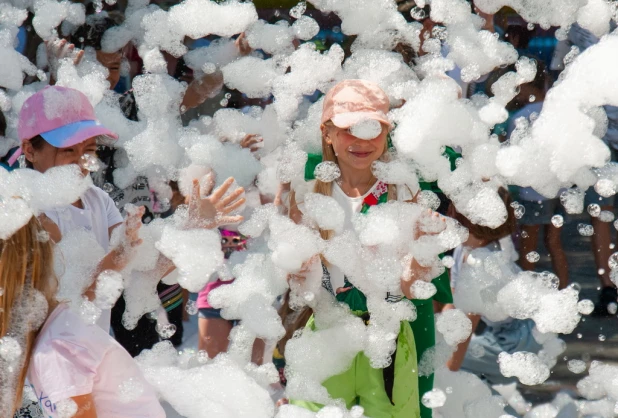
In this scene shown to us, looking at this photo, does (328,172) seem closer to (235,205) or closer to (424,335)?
(235,205)

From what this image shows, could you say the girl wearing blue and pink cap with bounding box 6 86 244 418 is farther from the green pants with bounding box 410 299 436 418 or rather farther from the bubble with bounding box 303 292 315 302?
the green pants with bounding box 410 299 436 418

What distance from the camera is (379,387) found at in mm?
1956

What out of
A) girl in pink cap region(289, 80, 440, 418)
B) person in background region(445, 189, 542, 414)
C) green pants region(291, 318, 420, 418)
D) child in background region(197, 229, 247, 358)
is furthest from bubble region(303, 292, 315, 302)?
child in background region(197, 229, 247, 358)

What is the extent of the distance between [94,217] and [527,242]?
1.64 m

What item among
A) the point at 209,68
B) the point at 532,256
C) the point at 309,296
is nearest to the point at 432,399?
the point at 309,296

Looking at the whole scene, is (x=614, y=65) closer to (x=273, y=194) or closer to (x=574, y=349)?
(x=273, y=194)

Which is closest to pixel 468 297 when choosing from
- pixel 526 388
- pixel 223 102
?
pixel 526 388

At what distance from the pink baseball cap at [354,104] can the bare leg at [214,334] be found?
0.88 metres

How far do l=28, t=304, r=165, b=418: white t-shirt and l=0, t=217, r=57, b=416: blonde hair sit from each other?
21 mm

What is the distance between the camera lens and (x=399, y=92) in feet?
7.57

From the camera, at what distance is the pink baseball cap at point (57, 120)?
6.57 ft

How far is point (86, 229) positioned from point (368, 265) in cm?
62

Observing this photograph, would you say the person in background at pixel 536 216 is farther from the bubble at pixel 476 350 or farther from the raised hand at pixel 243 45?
the raised hand at pixel 243 45

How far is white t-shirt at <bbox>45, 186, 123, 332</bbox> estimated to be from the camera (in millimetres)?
1938
